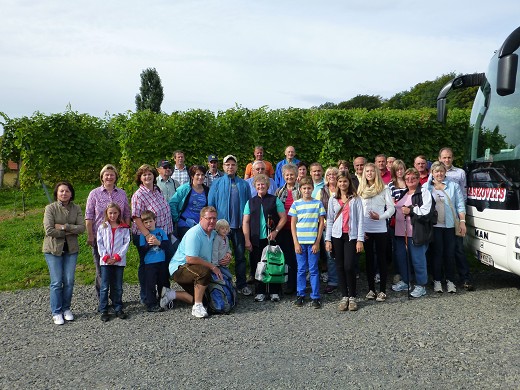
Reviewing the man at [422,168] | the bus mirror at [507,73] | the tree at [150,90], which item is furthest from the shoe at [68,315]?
the tree at [150,90]

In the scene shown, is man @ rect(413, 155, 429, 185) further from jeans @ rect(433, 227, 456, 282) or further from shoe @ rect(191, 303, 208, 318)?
shoe @ rect(191, 303, 208, 318)

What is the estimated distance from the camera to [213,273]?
6.47 metres

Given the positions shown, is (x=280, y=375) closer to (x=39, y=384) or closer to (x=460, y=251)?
(x=39, y=384)

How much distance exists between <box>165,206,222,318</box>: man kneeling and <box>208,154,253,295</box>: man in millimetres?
654

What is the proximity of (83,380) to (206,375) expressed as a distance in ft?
3.42

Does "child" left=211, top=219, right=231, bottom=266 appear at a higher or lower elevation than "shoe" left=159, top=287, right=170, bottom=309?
higher

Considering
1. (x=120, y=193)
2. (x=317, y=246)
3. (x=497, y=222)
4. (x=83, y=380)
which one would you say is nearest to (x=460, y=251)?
(x=497, y=222)

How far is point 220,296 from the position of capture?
20.7ft

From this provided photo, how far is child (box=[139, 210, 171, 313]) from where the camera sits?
6.43 meters

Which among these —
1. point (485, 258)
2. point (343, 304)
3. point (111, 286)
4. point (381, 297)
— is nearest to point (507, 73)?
point (485, 258)

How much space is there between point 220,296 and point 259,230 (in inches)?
45.3

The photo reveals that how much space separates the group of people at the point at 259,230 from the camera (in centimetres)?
623

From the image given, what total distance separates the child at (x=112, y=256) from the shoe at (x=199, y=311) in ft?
2.78

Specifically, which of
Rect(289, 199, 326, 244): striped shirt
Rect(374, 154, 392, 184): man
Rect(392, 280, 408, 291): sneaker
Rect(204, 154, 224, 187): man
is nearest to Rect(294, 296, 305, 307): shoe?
Rect(289, 199, 326, 244): striped shirt
